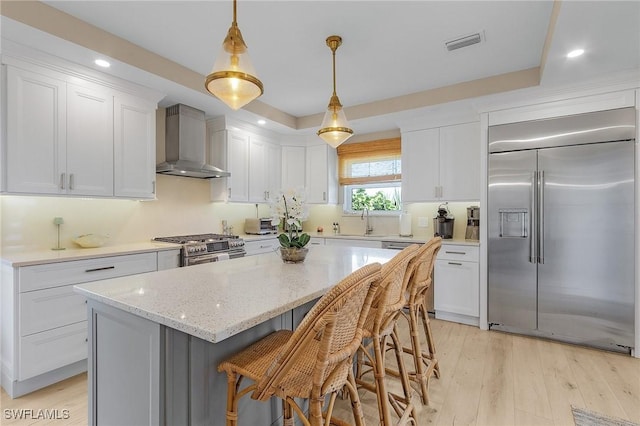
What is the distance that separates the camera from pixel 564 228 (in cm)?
300

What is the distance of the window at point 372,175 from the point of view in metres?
4.68

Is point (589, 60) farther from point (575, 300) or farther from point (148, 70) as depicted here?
point (148, 70)

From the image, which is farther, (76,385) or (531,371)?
(531,371)

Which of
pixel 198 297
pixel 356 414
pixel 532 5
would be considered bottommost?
pixel 356 414

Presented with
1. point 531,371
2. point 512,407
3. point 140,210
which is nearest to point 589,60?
point 531,371

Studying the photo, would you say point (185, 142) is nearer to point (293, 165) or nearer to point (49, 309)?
point (293, 165)

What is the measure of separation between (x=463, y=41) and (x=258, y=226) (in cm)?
320

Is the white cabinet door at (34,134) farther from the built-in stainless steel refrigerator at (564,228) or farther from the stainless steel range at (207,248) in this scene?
the built-in stainless steel refrigerator at (564,228)

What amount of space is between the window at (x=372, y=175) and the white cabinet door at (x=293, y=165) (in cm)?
63

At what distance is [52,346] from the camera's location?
2260mm

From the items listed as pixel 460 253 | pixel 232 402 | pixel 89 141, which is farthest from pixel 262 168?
pixel 232 402

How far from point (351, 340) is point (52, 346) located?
243 centimetres

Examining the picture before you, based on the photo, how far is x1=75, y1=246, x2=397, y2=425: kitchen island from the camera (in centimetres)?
109

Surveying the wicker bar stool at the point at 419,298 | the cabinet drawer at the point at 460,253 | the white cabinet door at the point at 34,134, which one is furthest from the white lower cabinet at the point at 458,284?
the white cabinet door at the point at 34,134
